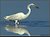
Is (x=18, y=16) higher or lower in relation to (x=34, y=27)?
higher

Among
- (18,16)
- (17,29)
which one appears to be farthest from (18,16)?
(17,29)

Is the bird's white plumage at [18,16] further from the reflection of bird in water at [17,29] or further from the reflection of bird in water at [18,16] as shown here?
the reflection of bird in water at [17,29]

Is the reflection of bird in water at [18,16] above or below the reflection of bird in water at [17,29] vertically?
above

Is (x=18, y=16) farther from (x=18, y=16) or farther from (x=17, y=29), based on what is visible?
(x=17, y=29)

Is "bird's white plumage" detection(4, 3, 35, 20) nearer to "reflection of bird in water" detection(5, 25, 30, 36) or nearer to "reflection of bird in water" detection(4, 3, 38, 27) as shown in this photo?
"reflection of bird in water" detection(4, 3, 38, 27)

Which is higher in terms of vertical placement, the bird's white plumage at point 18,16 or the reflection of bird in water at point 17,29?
the bird's white plumage at point 18,16

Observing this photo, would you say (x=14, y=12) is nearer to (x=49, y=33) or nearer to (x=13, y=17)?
(x=13, y=17)

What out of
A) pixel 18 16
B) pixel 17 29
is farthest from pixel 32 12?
pixel 17 29

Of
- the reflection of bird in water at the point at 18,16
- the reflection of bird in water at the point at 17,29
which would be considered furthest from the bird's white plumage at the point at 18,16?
the reflection of bird in water at the point at 17,29

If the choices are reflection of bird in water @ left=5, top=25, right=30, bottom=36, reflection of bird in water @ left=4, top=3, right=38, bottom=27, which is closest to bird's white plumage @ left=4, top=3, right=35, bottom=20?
reflection of bird in water @ left=4, top=3, right=38, bottom=27

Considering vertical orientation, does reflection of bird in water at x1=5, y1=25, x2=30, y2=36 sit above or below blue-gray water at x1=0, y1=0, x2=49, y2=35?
below

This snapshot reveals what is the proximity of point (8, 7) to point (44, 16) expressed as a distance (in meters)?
0.46

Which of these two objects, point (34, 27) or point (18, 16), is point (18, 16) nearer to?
point (18, 16)

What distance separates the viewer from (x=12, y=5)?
361cm
